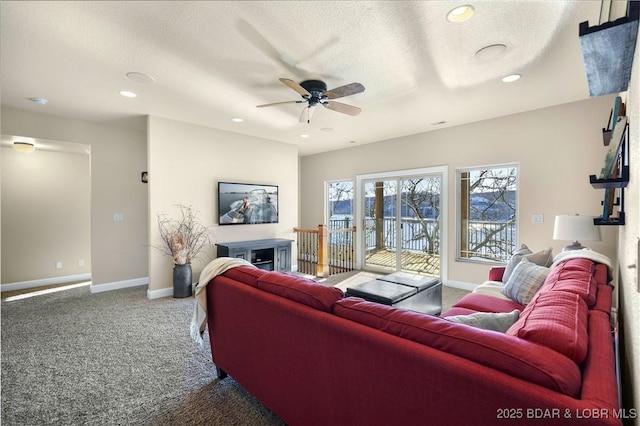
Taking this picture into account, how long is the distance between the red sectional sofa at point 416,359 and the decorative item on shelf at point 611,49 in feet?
3.45

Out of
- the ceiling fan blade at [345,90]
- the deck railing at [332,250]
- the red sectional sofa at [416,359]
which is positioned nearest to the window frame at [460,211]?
the deck railing at [332,250]

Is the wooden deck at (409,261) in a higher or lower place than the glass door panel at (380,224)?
lower

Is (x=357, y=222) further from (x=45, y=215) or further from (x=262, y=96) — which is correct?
(x=45, y=215)

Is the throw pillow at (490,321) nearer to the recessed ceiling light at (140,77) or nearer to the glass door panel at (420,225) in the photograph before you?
the recessed ceiling light at (140,77)

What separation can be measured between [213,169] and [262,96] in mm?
1879

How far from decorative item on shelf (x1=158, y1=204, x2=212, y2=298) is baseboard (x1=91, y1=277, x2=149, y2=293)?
3.76 ft

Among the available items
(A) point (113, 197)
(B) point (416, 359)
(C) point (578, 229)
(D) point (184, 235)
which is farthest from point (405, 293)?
(A) point (113, 197)

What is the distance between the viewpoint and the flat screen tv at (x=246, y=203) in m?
4.87

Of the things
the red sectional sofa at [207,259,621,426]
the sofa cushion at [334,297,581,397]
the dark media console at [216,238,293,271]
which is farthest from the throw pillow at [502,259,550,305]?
the dark media console at [216,238,293,271]

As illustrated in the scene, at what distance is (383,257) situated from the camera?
5922mm

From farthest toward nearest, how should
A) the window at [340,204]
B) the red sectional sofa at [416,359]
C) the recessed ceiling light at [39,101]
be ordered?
1. the window at [340,204]
2. the recessed ceiling light at [39,101]
3. the red sectional sofa at [416,359]

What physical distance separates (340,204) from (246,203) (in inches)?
93.3

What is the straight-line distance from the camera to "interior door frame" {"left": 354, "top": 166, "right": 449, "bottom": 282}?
4.88 m

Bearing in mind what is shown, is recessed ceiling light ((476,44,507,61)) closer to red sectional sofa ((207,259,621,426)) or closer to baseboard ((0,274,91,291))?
red sectional sofa ((207,259,621,426))
